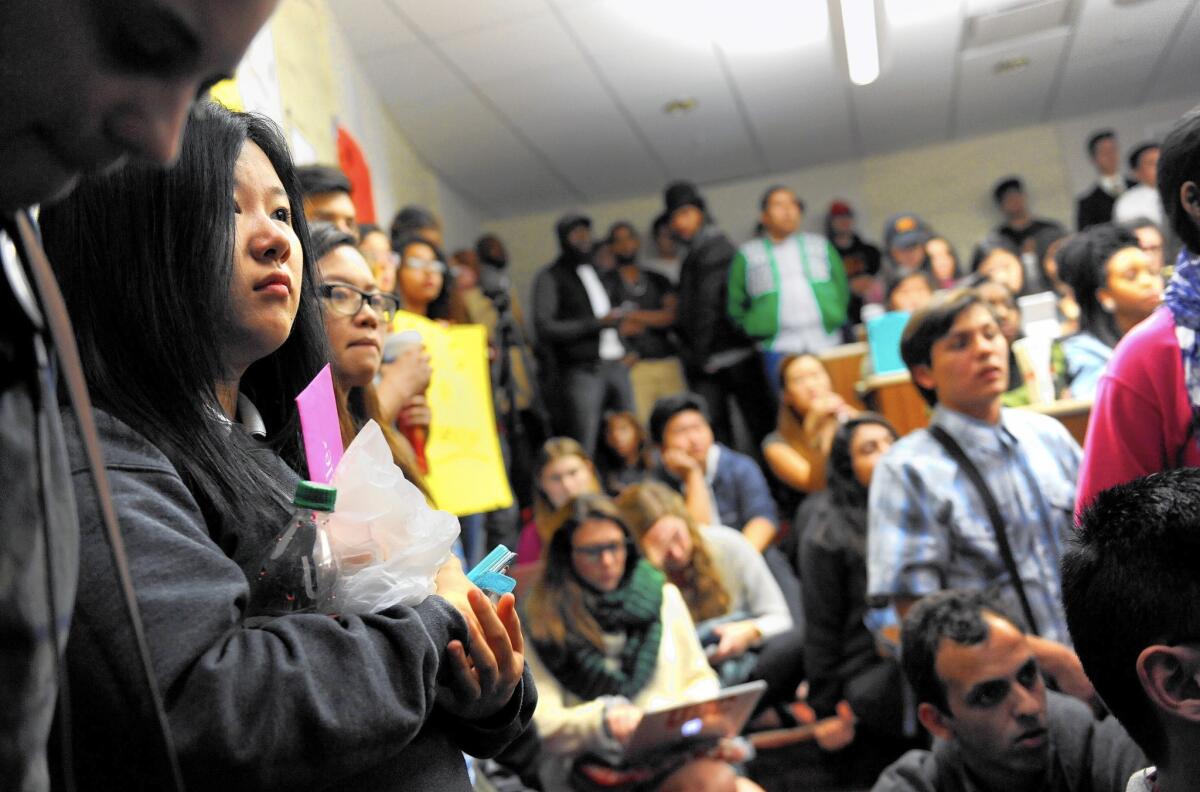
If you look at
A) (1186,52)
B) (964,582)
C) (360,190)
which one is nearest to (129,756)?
(964,582)

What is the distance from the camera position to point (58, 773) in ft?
2.04

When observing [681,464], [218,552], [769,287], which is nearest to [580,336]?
[769,287]

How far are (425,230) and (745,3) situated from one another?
226 cm

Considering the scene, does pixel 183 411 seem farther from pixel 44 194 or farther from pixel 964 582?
pixel 964 582

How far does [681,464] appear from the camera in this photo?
4.11 m

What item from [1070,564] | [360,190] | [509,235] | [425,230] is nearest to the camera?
[1070,564]

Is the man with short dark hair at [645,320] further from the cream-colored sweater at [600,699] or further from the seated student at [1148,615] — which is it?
the seated student at [1148,615]

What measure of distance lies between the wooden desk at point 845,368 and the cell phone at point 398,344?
2.96m

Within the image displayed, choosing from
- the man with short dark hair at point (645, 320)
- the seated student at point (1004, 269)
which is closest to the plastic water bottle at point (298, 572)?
the seated student at point (1004, 269)

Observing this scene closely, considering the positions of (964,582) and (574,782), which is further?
(574,782)

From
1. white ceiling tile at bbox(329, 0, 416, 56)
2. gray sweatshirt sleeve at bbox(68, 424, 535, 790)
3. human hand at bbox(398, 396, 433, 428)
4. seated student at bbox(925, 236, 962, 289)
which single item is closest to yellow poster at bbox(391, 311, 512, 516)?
human hand at bbox(398, 396, 433, 428)

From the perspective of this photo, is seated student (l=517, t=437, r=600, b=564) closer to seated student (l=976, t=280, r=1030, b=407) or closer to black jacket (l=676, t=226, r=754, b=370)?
seated student (l=976, t=280, r=1030, b=407)

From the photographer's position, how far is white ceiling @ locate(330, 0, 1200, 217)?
4773mm

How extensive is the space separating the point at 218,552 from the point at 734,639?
248cm
